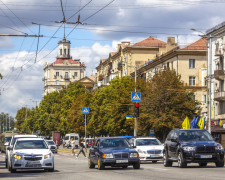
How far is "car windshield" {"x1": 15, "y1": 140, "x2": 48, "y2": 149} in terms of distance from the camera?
2206 centimetres

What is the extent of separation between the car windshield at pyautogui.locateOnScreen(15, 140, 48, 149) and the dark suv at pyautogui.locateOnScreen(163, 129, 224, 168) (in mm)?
5232

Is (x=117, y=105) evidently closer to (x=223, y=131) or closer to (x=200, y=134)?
(x=223, y=131)

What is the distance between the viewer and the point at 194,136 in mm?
22641

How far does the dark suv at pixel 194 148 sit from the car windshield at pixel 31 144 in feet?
17.2

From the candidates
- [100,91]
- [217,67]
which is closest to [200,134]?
[217,67]

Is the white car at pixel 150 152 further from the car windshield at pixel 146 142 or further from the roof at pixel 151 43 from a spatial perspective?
the roof at pixel 151 43

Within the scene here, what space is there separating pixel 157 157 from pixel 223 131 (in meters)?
28.3

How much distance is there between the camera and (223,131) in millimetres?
56562

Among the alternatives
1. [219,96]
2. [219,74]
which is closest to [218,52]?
[219,74]

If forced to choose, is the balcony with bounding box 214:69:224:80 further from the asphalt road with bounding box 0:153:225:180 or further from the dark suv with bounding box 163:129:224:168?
the asphalt road with bounding box 0:153:225:180

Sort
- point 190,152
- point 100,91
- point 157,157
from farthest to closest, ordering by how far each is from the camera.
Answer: point 100,91 → point 157,157 → point 190,152

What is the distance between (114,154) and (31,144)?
3.37 m

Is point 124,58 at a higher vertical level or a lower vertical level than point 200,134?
higher

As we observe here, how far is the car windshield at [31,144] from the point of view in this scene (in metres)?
22.1
